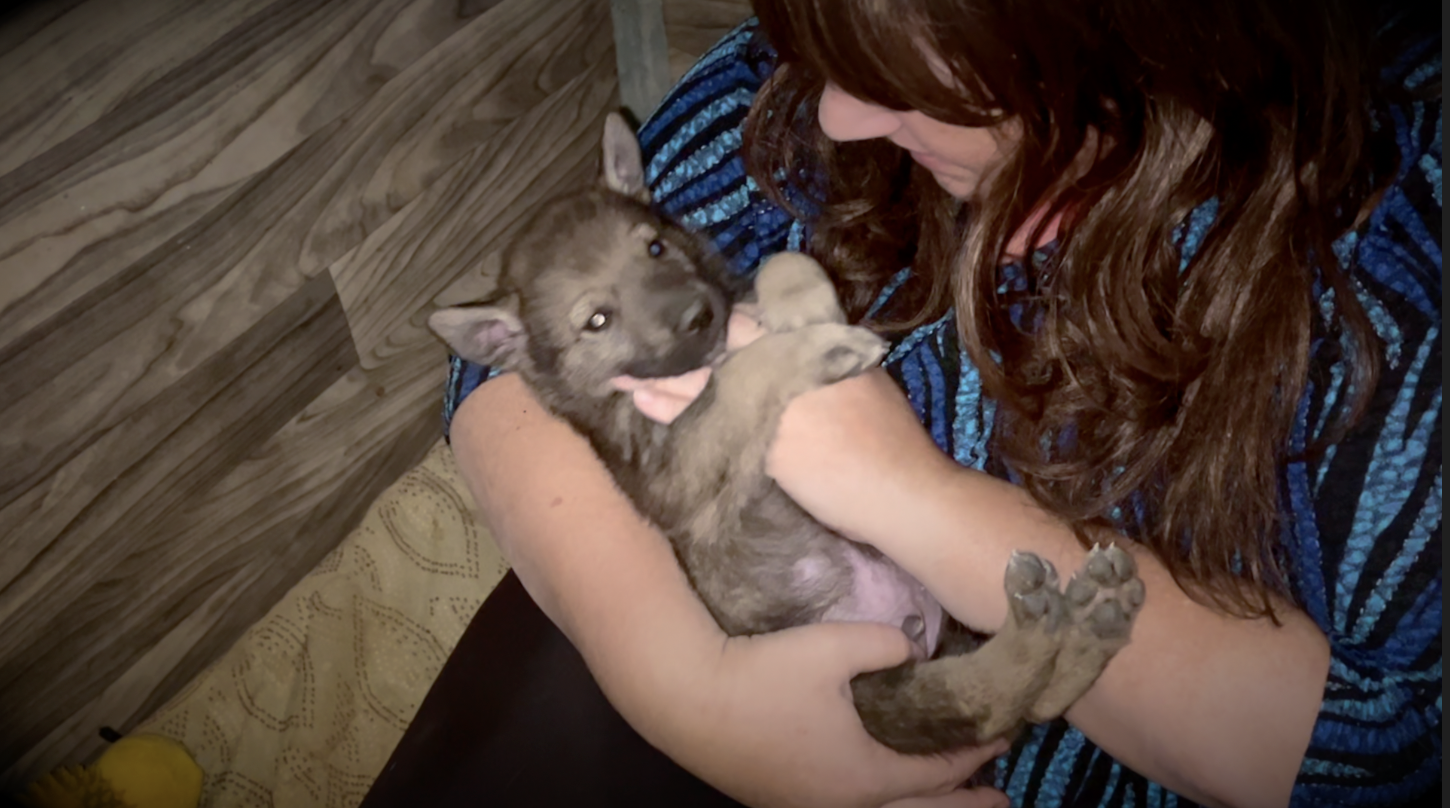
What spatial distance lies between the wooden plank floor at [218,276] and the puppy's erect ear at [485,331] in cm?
56

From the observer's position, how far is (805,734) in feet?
4.62

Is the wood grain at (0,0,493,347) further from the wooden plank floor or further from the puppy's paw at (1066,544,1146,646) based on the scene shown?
the puppy's paw at (1066,544,1146,646)

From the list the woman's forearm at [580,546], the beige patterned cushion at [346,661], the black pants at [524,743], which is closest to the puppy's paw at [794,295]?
the woman's forearm at [580,546]

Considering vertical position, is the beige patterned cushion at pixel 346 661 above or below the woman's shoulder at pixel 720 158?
below

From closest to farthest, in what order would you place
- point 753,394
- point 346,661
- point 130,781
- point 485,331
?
point 753,394
point 485,331
point 130,781
point 346,661

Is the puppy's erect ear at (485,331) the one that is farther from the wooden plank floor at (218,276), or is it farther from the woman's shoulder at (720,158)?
the wooden plank floor at (218,276)

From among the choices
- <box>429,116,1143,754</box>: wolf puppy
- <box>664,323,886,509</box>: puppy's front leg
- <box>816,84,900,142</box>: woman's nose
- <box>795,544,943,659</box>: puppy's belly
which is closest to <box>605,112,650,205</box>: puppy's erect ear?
<box>429,116,1143,754</box>: wolf puppy

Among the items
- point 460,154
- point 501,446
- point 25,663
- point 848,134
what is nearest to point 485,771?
point 501,446

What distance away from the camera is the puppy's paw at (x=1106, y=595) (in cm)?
131

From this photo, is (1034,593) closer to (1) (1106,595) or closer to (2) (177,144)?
(1) (1106,595)

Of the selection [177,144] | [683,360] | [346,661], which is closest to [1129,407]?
[683,360]

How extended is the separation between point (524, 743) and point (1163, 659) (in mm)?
1057

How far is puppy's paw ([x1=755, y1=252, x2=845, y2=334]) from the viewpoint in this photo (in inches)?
60.8

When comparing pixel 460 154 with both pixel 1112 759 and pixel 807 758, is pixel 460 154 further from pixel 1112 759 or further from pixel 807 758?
pixel 1112 759
